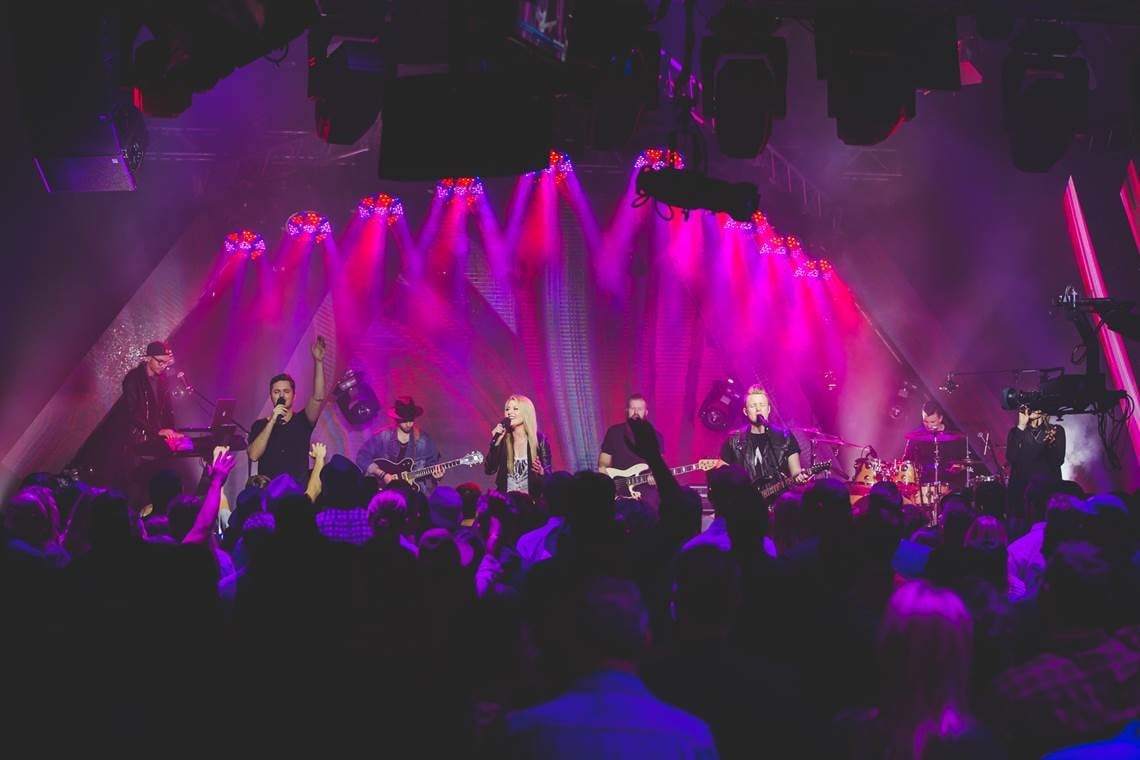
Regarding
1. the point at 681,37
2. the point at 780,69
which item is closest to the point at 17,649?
the point at 780,69

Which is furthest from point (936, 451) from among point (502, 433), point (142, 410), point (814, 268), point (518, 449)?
point (142, 410)

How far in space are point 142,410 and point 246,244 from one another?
111 inches

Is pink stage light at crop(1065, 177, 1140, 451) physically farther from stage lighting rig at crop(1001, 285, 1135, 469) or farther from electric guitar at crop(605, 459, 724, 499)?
electric guitar at crop(605, 459, 724, 499)

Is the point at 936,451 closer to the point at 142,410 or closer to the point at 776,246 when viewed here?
the point at 776,246

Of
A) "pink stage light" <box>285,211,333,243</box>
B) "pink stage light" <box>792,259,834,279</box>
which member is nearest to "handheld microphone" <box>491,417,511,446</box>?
"pink stage light" <box>285,211,333,243</box>

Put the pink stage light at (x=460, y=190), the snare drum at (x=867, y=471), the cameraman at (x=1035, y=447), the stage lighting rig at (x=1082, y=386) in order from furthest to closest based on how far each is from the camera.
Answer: the pink stage light at (x=460, y=190)
the snare drum at (x=867, y=471)
the cameraman at (x=1035, y=447)
the stage lighting rig at (x=1082, y=386)

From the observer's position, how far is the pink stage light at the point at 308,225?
12539 mm

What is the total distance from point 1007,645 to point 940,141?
33.0ft

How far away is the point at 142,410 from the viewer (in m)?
10.3

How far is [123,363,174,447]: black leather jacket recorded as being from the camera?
10.3 metres

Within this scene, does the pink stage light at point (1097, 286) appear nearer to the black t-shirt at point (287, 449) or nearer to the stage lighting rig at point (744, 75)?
the stage lighting rig at point (744, 75)

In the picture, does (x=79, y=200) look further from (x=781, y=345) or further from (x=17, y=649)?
(x=781, y=345)

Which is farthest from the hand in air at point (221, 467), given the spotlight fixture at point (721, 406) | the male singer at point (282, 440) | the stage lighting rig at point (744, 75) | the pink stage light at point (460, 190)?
the spotlight fixture at point (721, 406)

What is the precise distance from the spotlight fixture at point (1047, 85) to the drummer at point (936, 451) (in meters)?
5.76
